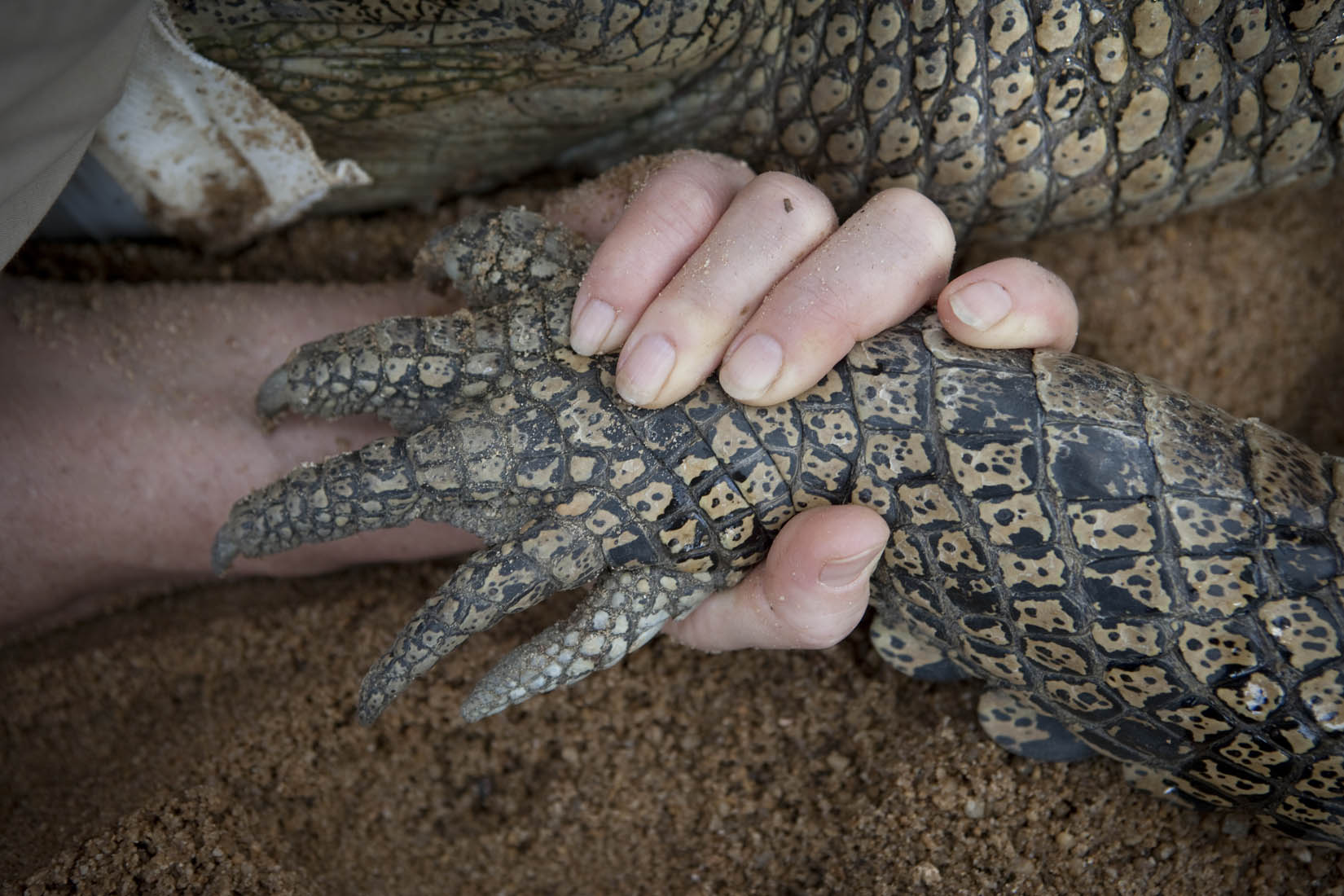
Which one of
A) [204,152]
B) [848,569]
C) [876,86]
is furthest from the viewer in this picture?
[204,152]

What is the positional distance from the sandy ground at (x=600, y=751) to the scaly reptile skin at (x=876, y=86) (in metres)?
0.32

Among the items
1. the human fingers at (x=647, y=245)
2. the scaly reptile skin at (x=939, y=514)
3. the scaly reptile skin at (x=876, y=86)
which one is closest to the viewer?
the scaly reptile skin at (x=939, y=514)

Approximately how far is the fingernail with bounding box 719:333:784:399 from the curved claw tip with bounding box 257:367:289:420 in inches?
27.9

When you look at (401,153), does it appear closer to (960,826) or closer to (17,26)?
(17,26)

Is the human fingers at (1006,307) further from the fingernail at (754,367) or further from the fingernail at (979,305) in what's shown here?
the fingernail at (754,367)

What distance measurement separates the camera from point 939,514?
56.0 inches

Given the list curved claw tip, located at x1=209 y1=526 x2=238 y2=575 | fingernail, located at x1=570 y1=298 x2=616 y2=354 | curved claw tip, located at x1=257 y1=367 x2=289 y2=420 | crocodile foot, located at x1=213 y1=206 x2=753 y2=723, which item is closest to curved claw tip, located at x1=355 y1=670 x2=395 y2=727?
crocodile foot, located at x1=213 y1=206 x2=753 y2=723

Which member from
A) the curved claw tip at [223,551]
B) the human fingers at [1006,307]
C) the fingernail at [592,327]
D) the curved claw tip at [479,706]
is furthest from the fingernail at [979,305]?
the curved claw tip at [223,551]

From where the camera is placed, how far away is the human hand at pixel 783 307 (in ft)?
4.54

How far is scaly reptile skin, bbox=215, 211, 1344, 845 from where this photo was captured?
1352 millimetres

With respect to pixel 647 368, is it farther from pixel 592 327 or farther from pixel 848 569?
pixel 848 569

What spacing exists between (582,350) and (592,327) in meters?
0.04

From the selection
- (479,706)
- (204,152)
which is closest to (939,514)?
(479,706)

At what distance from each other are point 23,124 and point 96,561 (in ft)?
3.50
